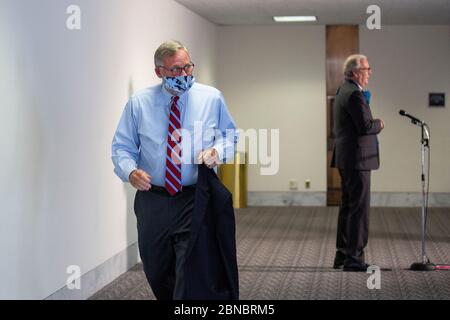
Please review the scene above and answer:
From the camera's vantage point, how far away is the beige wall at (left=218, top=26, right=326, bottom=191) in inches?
473

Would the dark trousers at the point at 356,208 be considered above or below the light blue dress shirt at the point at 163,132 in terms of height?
below

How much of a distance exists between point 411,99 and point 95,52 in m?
6.82

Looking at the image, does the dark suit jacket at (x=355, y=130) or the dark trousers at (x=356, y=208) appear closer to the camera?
the dark suit jacket at (x=355, y=130)

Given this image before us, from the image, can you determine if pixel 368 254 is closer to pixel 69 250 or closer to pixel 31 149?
Answer: pixel 69 250

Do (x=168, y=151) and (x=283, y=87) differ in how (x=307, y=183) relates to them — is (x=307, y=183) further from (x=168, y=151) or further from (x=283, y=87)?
(x=168, y=151)

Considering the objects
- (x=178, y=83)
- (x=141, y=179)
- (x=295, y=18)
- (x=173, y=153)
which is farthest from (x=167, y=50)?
(x=295, y=18)

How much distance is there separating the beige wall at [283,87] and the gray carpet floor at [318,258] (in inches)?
36.3

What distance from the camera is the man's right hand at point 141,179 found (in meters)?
3.89

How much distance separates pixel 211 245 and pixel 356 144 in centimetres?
290

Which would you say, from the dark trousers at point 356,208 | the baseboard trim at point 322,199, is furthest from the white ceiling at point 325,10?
the dark trousers at point 356,208

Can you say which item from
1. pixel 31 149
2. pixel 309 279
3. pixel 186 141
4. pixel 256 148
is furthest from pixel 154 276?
pixel 256 148

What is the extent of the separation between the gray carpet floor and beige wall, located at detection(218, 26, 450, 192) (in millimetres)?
777

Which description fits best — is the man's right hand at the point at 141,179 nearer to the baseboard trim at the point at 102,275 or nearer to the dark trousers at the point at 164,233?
the dark trousers at the point at 164,233

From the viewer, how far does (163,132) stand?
407 centimetres
